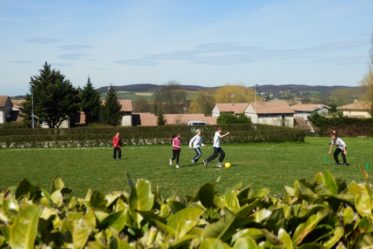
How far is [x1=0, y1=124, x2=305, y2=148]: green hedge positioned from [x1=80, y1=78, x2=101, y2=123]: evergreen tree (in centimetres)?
2735

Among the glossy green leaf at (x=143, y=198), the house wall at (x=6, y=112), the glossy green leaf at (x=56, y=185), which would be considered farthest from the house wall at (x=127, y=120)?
the glossy green leaf at (x=143, y=198)

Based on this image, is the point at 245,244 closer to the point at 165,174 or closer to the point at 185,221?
the point at 185,221

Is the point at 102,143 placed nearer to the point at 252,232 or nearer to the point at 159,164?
the point at 159,164

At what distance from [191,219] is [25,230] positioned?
677 mm

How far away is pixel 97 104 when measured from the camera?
71.8 meters

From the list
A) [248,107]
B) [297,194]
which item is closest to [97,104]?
[248,107]

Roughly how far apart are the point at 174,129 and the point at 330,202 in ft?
138

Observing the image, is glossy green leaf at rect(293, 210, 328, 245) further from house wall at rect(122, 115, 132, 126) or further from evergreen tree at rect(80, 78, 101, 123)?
house wall at rect(122, 115, 132, 126)

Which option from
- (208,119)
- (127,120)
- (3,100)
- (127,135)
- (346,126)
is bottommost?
(208,119)

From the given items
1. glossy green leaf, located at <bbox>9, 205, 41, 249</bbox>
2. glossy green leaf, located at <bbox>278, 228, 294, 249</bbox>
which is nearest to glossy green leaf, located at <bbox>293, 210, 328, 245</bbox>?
glossy green leaf, located at <bbox>278, 228, 294, 249</bbox>

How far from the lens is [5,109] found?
91562mm

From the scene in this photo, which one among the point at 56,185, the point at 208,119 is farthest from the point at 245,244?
the point at 208,119

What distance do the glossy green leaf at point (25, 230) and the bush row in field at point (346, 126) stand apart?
2387 inches

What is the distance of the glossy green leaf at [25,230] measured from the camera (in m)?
1.82
